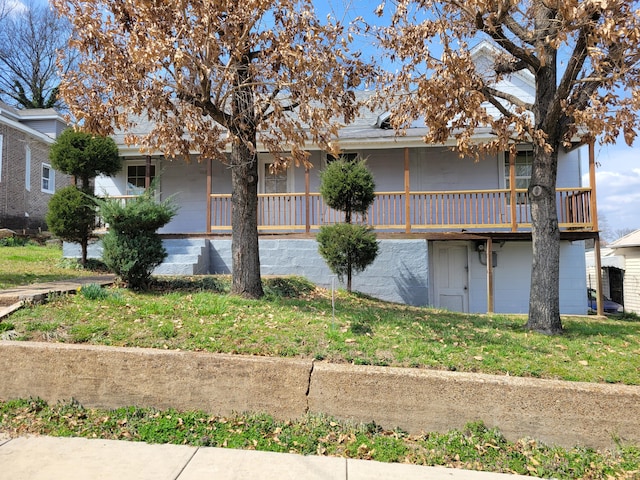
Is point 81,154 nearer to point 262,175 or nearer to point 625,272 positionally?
point 262,175

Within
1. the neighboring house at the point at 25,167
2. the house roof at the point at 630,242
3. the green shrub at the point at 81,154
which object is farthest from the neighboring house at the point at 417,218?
the neighboring house at the point at 25,167

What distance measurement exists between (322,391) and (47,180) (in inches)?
806

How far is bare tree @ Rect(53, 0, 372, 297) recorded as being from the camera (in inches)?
187

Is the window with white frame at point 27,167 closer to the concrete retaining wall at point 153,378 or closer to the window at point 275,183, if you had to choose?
the window at point 275,183

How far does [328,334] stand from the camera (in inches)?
178

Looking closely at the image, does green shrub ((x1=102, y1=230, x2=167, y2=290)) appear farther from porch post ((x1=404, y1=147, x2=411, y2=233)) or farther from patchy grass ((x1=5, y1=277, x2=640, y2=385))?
porch post ((x1=404, y1=147, x2=411, y2=233))

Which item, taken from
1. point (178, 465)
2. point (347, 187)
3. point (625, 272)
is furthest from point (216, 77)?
point (625, 272)

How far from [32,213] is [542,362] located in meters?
19.9

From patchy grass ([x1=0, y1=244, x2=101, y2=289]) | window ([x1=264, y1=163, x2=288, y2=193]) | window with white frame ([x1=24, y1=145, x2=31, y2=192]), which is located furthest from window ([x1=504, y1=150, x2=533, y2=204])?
window with white frame ([x1=24, y1=145, x2=31, y2=192])

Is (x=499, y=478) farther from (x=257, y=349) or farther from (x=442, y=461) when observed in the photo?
(x=257, y=349)

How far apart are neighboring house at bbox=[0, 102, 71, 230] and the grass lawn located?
1371cm

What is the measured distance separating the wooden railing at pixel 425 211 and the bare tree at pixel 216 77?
4300mm

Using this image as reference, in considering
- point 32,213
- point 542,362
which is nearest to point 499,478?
point 542,362

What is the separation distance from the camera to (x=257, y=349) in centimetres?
410
